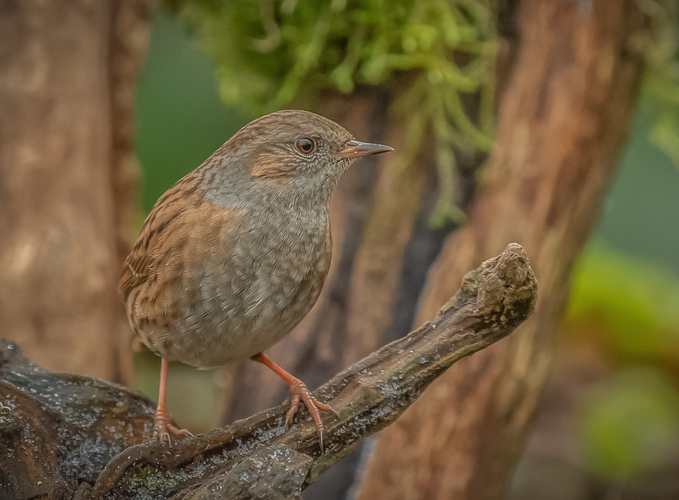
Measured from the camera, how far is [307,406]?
191 centimetres

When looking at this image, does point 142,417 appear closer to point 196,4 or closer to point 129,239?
point 129,239

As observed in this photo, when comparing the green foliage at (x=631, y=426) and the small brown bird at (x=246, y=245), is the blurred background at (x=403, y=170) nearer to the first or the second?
the small brown bird at (x=246, y=245)

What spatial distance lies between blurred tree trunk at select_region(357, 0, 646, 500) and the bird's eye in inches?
43.5

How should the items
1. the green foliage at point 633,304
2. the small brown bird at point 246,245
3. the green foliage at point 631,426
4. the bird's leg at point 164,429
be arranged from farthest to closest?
the green foliage at point 633,304 → the green foliage at point 631,426 → the bird's leg at point 164,429 → the small brown bird at point 246,245

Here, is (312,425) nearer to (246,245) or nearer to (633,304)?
(246,245)

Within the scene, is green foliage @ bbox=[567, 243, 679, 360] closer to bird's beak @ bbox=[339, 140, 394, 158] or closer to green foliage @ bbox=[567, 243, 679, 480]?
green foliage @ bbox=[567, 243, 679, 480]

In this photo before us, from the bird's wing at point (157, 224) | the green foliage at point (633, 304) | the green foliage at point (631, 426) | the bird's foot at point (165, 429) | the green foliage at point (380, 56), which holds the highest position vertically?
the green foliage at point (380, 56)

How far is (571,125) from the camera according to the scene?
9.48ft

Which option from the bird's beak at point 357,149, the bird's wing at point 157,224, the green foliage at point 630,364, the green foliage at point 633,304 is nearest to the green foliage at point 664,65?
the green foliage at point 630,364

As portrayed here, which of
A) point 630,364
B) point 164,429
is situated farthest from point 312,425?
point 630,364

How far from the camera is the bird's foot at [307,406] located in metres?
1.83

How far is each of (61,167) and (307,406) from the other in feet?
6.78

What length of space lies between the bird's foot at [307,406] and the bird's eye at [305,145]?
0.78 m

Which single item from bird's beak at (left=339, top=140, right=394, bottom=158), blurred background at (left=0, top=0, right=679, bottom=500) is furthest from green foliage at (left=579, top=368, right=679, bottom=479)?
bird's beak at (left=339, top=140, right=394, bottom=158)
